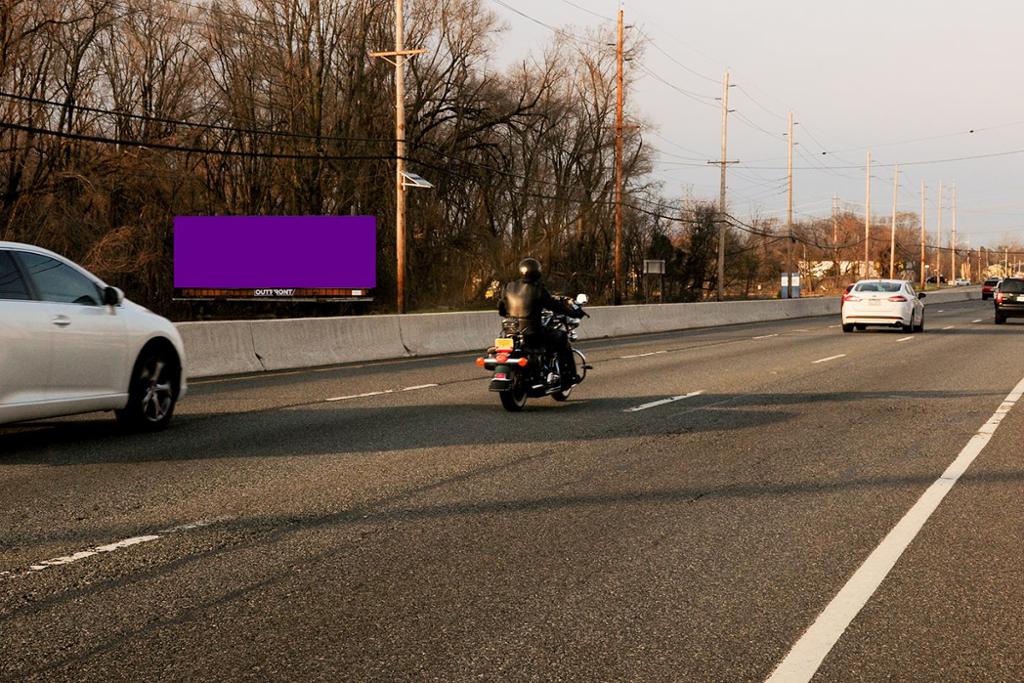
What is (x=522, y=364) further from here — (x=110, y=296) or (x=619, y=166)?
(x=619, y=166)

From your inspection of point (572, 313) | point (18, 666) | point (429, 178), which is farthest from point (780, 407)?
point (429, 178)

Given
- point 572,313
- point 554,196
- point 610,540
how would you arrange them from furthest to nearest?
point 554,196 < point 572,313 < point 610,540

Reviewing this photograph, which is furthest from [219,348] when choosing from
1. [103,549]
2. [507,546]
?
[507,546]

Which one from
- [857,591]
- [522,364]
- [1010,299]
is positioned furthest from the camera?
[1010,299]

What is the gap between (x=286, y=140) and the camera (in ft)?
149

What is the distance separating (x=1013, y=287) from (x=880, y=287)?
9.44 meters

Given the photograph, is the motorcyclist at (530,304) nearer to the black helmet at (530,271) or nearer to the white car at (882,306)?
the black helmet at (530,271)

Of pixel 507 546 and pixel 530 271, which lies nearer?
pixel 507 546

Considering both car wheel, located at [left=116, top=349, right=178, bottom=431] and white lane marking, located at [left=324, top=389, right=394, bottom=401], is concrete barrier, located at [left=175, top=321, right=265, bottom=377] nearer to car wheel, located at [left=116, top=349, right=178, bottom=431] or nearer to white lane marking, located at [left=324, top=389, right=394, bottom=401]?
white lane marking, located at [left=324, top=389, right=394, bottom=401]

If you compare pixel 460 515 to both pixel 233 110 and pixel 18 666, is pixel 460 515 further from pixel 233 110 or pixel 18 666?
A: pixel 233 110

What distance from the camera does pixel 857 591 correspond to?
18.2 feet

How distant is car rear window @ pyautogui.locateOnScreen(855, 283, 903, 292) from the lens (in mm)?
33188

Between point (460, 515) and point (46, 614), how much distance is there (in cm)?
276

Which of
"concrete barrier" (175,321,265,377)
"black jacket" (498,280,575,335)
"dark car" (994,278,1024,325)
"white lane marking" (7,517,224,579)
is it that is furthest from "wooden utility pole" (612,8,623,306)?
"white lane marking" (7,517,224,579)
